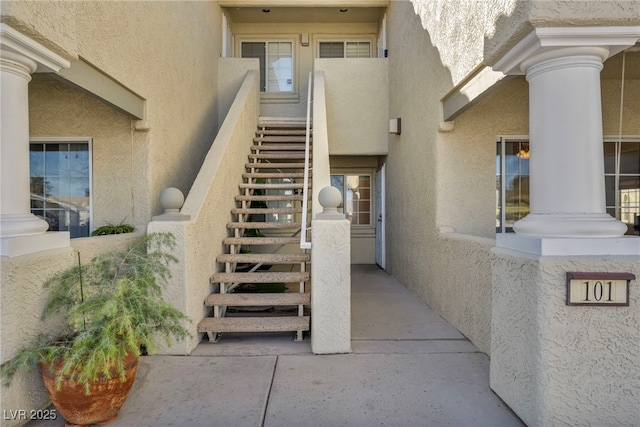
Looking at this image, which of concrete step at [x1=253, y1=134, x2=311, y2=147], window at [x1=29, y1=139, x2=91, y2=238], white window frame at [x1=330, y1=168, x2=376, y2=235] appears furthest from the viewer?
white window frame at [x1=330, y1=168, x2=376, y2=235]

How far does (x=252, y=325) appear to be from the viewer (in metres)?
3.80

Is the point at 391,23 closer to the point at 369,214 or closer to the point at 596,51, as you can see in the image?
the point at 369,214

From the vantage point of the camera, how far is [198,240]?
377 centimetres

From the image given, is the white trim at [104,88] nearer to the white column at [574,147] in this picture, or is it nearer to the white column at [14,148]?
the white column at [14,148]

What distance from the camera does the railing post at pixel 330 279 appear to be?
Answer: 3.40m

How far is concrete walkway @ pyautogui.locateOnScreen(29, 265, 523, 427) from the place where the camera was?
2512mm

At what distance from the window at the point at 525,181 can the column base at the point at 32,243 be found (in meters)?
5.02

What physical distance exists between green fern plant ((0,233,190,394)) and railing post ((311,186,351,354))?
1246 mm

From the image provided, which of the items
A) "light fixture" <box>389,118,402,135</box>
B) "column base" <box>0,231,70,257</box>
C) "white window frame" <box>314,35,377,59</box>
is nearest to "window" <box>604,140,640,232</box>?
"light fixture" <box>389,118,402,135</box>

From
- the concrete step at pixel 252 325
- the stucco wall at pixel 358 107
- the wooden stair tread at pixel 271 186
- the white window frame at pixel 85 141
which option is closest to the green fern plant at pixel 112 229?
the white window frame at pixel 85 141

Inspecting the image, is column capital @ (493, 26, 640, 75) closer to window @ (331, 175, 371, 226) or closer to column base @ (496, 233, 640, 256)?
column base @ (496, 233, 640, 256)

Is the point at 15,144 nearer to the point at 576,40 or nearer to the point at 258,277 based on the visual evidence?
the point at 258,277

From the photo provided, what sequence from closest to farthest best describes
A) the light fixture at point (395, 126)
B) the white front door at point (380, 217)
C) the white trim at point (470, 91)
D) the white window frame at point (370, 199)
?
the white trim at point (470, 91), the light fixture at point (395, 126), the white front door at point (380, 217), the white window frame at point (370, 199)

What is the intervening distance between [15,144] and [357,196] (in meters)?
7.07
